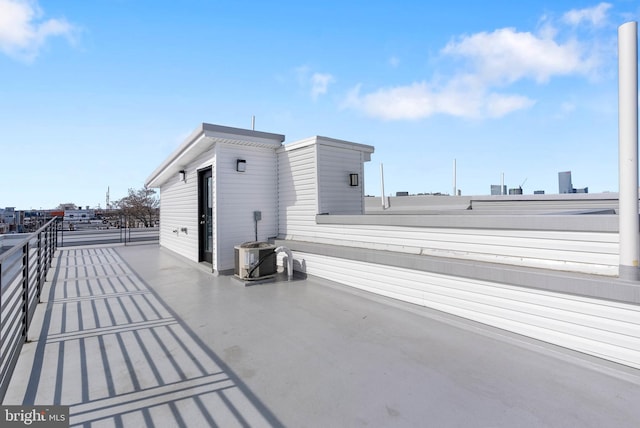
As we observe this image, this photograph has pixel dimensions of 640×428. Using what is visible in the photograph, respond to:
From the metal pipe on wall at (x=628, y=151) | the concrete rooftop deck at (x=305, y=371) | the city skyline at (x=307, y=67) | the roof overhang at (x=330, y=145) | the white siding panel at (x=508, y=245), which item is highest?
the city skyline at (x=307, y=67)

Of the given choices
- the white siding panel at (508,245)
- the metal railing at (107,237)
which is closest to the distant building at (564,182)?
the white siding panel at (508,245)

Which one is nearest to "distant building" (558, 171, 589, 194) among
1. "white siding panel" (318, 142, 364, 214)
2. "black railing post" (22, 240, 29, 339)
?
"white siding panel" (318, 142, 364, 214)

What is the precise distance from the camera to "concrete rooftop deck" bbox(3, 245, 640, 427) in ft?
5.23

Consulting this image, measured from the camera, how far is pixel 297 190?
5590mm

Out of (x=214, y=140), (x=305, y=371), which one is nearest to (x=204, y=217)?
(x=214, y=140)

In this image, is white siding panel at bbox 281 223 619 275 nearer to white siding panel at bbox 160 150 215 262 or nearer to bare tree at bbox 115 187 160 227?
white siding panel at bbox 160 150 215 262

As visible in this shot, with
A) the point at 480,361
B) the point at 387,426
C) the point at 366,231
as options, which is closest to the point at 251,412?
the point at 387,426

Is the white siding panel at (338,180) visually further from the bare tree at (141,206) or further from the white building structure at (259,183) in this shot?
the bare tree at (141,206)

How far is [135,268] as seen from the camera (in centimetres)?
630

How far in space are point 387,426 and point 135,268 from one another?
21.6 feet

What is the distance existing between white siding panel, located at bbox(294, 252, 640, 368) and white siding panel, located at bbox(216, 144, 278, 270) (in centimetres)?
295

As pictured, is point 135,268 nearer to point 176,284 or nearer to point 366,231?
point 176,284

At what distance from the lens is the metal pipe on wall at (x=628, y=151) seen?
2002 mm

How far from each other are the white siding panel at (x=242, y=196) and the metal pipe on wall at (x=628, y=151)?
512 cm
